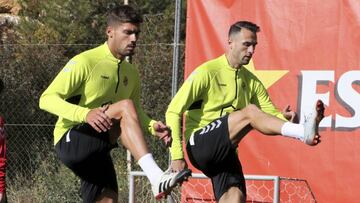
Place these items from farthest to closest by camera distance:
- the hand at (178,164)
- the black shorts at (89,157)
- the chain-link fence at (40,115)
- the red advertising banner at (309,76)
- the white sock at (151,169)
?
the chain-link fence at (40,115) < the red advertising banner at (309,76) < the hand at (178,164) < the black shorts at (89,157) < the white sock at (151,169)

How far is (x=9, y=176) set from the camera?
13.3 meters

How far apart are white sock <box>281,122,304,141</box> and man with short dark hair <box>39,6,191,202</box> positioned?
2.81 ft

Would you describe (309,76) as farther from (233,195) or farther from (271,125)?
(271,125)

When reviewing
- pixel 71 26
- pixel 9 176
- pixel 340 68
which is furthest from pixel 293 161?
pixel 71 26

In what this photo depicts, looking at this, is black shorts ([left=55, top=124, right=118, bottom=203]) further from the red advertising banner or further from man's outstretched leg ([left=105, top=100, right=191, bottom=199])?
the red advertising banner

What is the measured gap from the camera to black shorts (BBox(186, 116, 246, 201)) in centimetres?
810

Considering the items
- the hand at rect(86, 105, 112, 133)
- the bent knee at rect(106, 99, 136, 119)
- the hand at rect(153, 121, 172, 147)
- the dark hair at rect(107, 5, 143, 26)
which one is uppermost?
the dark hair at rect(107, 5, 143, 26)

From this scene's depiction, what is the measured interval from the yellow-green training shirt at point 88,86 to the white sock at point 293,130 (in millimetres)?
1082

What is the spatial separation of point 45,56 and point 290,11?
13.4 ft

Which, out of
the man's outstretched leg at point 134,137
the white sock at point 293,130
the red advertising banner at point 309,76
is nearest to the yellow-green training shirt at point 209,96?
the white sock at point 293,130

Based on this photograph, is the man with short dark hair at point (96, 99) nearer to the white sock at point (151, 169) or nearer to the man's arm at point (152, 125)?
the man's arm at point (152, 125)

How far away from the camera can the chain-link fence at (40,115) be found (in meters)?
12.9

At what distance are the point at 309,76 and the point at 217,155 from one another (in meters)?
3.00

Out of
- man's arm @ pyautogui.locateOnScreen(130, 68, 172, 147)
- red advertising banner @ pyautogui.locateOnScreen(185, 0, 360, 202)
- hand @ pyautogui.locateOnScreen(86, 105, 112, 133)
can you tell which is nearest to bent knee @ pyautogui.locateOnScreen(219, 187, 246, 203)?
man's arm @ pyautogui.locateOnScreen(130, 68, 172, 147)
